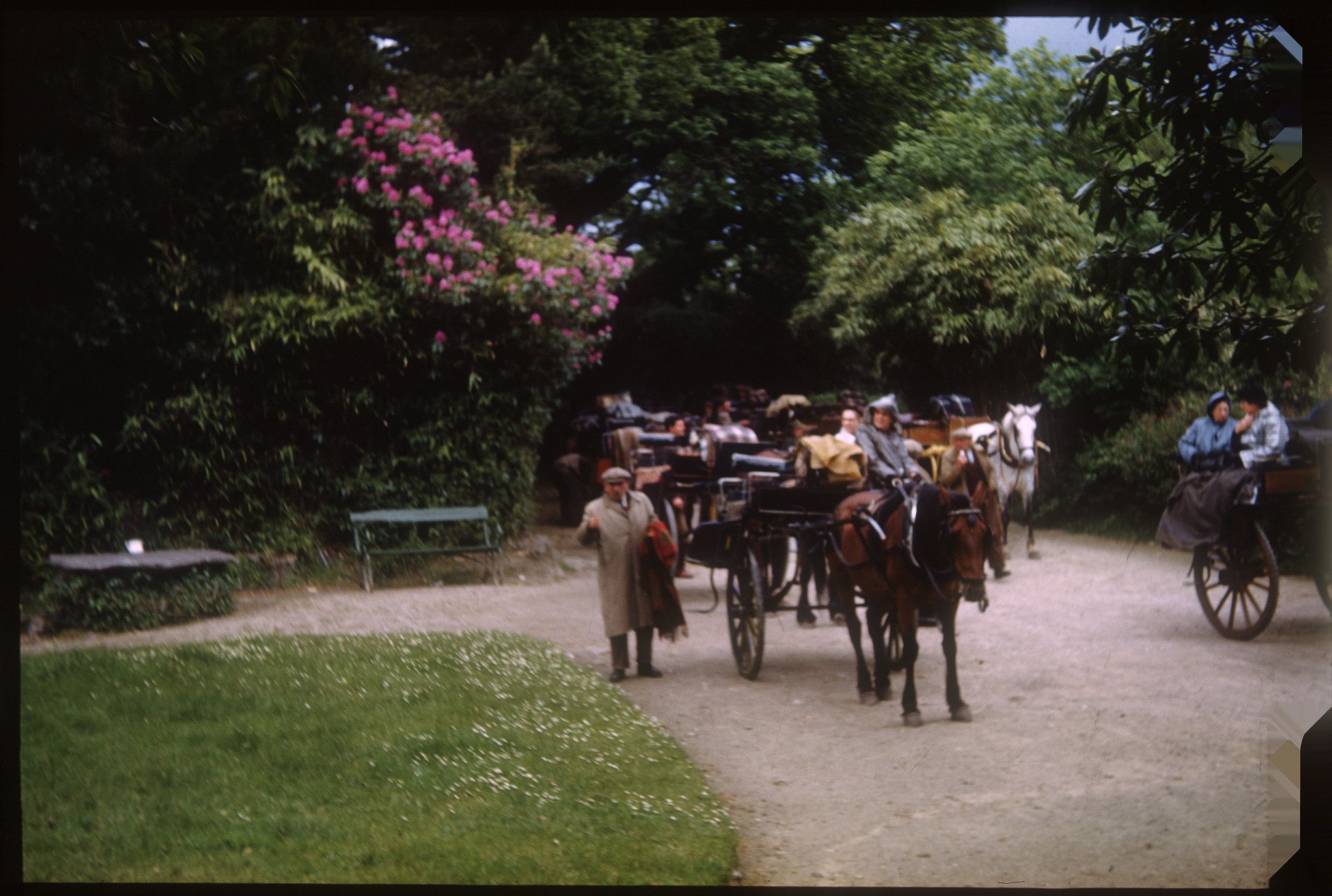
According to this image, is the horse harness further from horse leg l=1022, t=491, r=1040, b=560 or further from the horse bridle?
horse leg l=1022, t=491, r=1040, b=560

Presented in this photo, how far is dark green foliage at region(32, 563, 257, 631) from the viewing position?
22.7 feet

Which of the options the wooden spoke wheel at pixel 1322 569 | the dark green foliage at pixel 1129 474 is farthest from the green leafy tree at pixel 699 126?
the wooden spoke wheel at pixel 1322 569

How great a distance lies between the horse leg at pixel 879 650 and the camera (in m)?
6.80

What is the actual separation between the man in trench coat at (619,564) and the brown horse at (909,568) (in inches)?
51.5

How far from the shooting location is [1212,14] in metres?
4.50

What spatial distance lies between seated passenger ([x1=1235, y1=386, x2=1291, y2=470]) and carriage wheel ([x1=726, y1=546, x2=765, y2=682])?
3.22 metres

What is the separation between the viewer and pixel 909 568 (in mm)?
6297

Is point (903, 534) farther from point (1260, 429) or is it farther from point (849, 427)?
point (1260, 429)

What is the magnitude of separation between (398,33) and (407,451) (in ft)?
10.2

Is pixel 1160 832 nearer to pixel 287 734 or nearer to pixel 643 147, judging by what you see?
pixel 287 734

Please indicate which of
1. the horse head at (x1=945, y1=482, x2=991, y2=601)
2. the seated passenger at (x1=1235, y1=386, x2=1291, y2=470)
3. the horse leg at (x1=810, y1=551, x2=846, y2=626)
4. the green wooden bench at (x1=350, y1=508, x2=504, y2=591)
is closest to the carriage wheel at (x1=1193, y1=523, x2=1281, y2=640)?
the seated passenger at (x1=1235, y1=386, x2=1291, y2=470)

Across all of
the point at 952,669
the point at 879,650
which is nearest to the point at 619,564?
the point at 879,650

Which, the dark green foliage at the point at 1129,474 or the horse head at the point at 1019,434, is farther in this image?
the horse head at the point at 1019,434

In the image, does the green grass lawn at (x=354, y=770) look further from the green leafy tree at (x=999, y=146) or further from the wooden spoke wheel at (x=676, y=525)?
the green leafy tree at (x=999, y=146)
